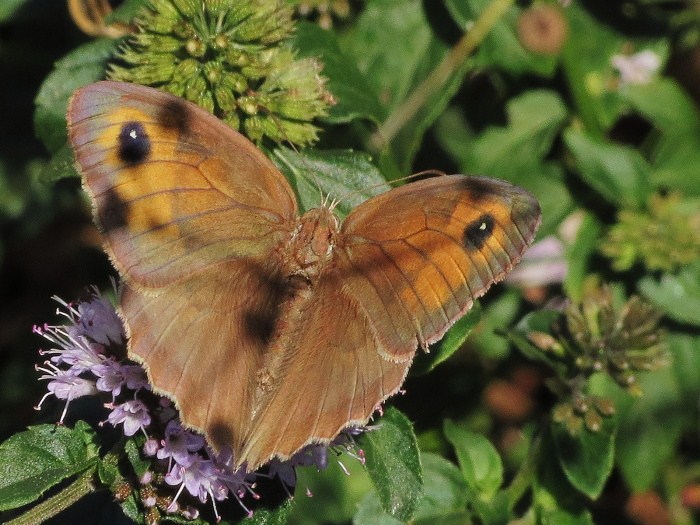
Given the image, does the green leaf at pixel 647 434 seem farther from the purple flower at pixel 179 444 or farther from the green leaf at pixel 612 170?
the purple flower at pixel 179 444

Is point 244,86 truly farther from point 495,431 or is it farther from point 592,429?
point 495,431

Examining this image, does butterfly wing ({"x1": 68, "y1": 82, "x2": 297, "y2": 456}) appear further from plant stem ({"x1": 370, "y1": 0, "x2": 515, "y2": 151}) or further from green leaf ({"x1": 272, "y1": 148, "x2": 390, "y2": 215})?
plant stem ({"x1": 370, "y1": 0, "x2": 515, "y2": 151})

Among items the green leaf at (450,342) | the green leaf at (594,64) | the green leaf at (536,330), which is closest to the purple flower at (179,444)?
the green leaf at (450,342)

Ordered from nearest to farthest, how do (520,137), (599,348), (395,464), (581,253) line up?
(395,464) < (599,348) < (581,253) < (520,137)

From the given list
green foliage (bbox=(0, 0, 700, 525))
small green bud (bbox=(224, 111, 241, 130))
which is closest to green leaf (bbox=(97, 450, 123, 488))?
green foliage (bbox=(0, 0, 700, 525))

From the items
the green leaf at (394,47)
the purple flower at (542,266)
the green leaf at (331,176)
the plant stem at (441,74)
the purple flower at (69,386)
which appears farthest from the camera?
the purple flower at (542,266)

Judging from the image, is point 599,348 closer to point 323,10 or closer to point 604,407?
point 604,407

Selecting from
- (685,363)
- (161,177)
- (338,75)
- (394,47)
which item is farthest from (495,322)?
(161,177)
